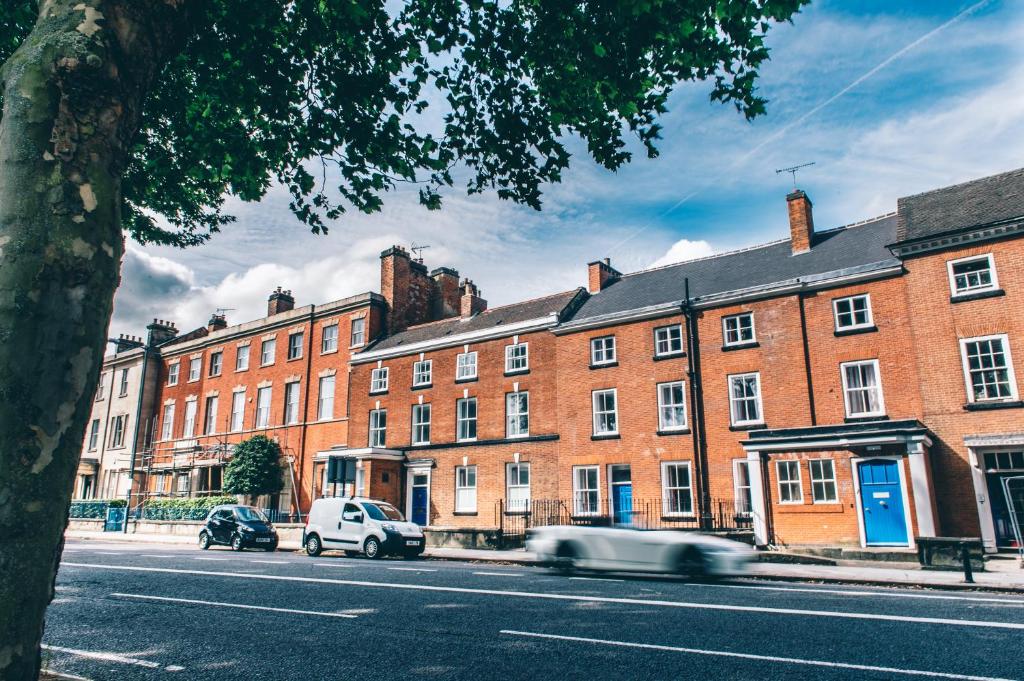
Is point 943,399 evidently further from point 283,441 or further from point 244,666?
point 283,441

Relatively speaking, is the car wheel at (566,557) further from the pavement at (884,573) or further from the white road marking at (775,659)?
the white road marking at (775,659)

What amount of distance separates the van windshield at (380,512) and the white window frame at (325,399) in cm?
1497

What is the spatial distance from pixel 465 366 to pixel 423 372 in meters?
2.56

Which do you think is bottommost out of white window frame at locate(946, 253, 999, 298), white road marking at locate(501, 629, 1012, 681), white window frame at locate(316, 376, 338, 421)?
white road marking at locate(501, 629, 1012, 681)

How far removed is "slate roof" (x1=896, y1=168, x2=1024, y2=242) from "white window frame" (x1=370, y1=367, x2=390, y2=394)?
23.4 meters

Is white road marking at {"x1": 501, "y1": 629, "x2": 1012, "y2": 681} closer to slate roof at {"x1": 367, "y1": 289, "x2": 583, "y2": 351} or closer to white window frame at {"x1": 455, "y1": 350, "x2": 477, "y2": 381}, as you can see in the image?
slate roof at {"x1": 367, "y1": 289, "x2": 583, "y2": 351}

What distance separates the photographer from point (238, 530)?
23.8 meters

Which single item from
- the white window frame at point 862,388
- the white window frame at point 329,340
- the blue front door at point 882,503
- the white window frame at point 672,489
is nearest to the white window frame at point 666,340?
the white window frame at point 672,489

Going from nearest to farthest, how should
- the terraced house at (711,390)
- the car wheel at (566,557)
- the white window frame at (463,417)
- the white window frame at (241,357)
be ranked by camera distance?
the car wheel at (566,557) → the terraced house at (711,390) → the white window frame at (463,417) → the white window frame at (241,357)

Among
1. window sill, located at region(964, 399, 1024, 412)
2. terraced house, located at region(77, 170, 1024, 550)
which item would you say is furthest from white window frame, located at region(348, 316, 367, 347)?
window sill, located at region(964, 399, 1024, 412)

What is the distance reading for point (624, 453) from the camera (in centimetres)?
2558

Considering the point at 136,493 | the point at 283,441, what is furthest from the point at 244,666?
the point at 136,493

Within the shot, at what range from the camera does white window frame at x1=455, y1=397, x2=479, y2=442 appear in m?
30.4

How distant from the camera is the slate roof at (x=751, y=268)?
76.6 ft
